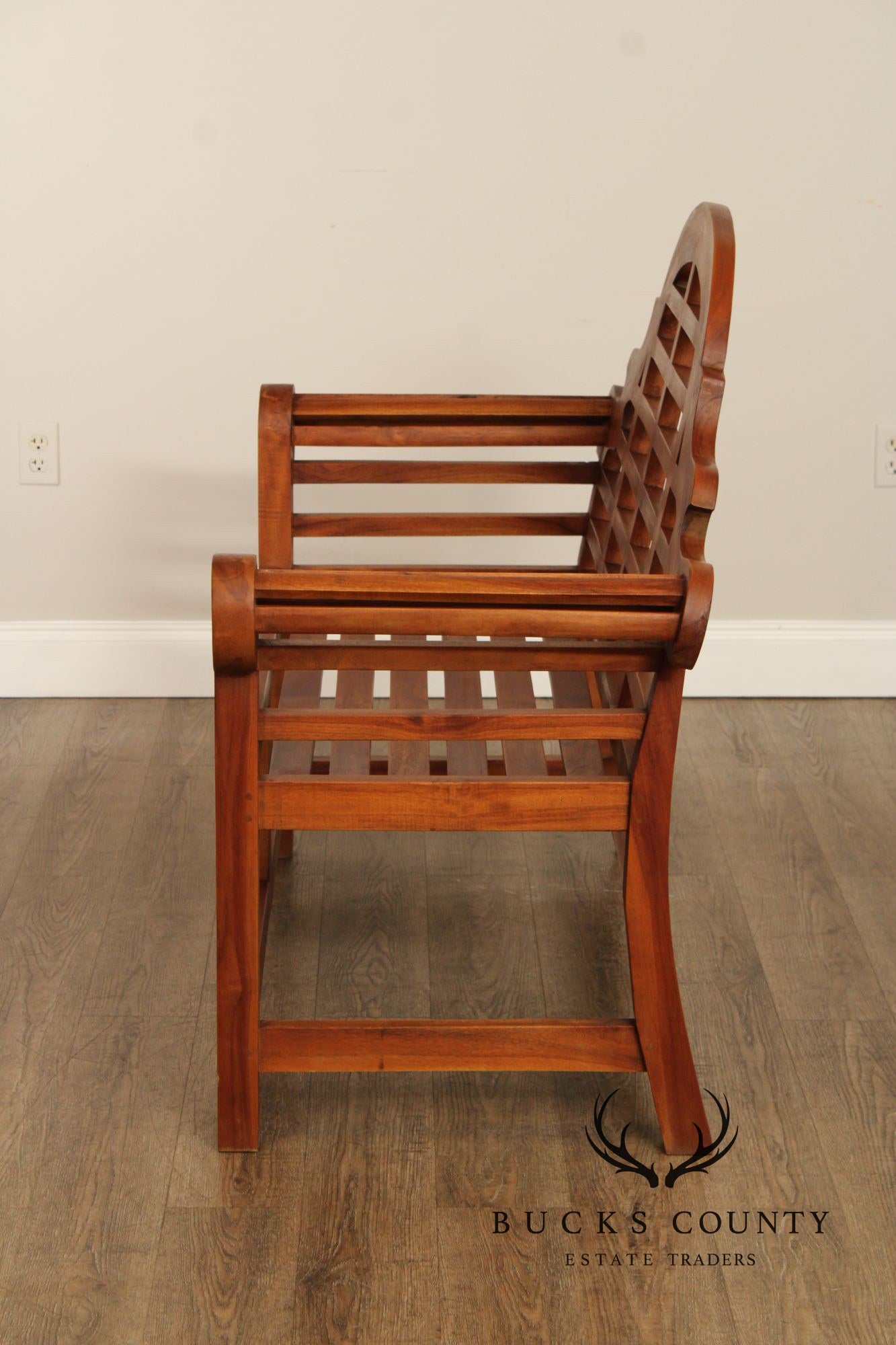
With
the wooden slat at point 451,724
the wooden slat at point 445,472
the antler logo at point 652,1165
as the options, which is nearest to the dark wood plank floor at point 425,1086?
the antler logo at point 652,1165

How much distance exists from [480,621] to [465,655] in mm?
92

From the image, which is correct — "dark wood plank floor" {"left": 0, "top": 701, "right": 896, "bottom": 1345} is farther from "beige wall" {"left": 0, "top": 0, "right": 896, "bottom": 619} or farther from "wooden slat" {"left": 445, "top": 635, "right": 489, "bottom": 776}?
"beige wall" {"left": 0, "top": 0, "right": 896, "bottom": 619}

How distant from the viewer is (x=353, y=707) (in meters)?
1.56

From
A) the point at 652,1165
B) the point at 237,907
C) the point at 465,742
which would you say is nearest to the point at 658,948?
the point at 652,1165

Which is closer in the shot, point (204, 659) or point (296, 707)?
point (296, 707)

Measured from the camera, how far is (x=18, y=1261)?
1310mm

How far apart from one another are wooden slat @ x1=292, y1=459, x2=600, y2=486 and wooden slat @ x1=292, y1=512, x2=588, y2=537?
2.0 inches

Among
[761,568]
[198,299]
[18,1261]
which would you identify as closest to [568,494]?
[761,568]

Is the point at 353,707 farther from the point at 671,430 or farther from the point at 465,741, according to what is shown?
the point at 671,430

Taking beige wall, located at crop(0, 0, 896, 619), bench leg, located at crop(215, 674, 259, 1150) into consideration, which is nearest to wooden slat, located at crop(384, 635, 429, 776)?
bench leg, located at crop(215, 674, 259, 1150)

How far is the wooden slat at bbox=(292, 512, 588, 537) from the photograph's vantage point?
6.07ft

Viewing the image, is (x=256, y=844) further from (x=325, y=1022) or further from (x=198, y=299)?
(x=198, y=299)

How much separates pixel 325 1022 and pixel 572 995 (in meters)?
0.40

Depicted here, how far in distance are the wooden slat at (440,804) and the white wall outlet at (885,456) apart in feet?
4.27
